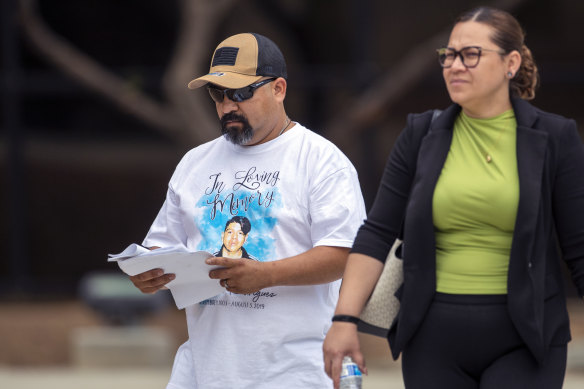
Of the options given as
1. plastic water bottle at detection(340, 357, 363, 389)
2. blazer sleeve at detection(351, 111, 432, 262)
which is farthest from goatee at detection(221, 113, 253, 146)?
plastic water bottle at detection(340, 357, 363, 389)

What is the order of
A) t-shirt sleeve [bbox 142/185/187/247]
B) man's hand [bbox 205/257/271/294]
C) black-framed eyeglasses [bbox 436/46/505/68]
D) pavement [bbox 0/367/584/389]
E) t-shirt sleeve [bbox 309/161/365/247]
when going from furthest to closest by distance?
pavement [bbox 0/367/584/389], t-shirt sleeve [bbox 142/185/187/247], t-shirt sleeve [bbox 309/161/365/247], man's hand [bbox 205/257/271/294], black-framed eyeglasses [bbox 436/46/505/68]

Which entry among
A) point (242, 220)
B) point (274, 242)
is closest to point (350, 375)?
point (274, 242)

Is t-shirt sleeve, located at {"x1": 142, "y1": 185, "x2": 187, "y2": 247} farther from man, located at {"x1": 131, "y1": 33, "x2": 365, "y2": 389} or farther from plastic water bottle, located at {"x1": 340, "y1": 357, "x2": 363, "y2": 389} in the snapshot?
plastic water bottle, located at {"x1": 340, "y1": 357, "x2": 363, "y2": 389}

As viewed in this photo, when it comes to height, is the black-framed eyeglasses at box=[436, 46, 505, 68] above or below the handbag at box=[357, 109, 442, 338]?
above

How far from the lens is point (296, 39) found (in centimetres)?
1155

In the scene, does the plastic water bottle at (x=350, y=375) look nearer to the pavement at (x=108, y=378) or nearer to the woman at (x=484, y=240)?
the woman at (x=484, y=240)

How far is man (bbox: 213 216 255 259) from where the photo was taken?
3.29 meters

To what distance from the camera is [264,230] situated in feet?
10.8

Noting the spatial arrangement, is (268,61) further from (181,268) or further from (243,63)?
(181,268)

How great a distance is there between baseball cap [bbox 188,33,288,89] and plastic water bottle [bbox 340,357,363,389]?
38.5 inches

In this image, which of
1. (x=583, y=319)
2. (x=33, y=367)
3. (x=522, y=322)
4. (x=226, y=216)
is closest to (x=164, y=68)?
(x=33, y=367)

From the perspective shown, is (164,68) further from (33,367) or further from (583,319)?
(583,319)

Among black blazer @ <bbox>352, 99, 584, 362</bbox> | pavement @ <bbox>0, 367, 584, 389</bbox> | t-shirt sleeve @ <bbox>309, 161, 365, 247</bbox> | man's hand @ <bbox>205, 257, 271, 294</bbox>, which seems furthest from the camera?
pavement @ <bbox>0, 367, 584, 389</bbox>

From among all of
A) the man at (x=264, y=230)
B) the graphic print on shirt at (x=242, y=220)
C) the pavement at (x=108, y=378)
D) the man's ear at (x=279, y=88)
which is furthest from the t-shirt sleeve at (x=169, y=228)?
the pavement at (x=108, y=378)
